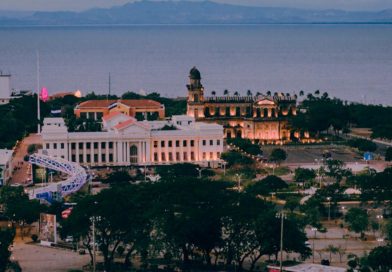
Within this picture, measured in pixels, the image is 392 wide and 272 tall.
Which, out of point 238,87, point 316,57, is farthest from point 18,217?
point 316,57

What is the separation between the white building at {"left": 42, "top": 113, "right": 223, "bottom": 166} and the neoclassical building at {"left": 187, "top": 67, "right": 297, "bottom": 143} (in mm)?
8502

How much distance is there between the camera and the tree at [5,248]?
Result: 2777 cm

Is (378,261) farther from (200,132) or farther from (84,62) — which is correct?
(84,62)

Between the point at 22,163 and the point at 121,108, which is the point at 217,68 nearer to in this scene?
the point at 121,108

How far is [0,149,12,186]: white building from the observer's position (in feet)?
143

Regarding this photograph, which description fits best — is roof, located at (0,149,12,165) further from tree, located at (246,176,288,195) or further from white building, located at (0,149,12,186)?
tree, located at (246,176,288,195)

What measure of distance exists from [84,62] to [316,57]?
1346 inches

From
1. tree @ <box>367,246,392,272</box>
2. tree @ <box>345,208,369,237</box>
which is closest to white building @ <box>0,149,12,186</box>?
tree @ <box>345,208,369,237</box>

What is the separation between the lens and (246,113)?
62688 mm

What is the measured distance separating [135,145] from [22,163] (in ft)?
18.5

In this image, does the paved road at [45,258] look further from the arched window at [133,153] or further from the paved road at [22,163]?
the arched window at [133,153]

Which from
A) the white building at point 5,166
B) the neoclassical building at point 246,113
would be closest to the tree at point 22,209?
the white building at point 5,166

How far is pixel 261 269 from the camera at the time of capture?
1165 inches

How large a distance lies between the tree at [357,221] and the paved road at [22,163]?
52.3 feet
